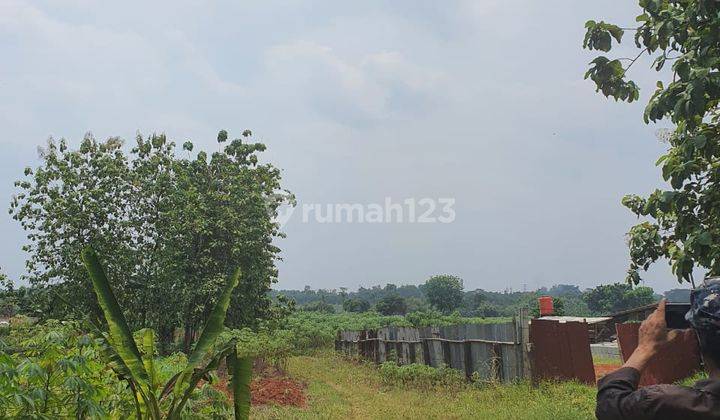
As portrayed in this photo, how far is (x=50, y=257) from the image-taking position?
20641 mm

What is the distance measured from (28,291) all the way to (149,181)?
19.8ft

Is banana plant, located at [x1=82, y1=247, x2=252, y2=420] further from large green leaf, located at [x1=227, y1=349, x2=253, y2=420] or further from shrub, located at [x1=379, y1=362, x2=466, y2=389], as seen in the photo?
shrub, located at [x1=379, y1=362, x2=466, y2=389]

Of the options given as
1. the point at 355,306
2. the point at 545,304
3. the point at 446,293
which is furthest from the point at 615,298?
the point at 545,304

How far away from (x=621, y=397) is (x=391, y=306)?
219 ft

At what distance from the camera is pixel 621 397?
1.86 metres

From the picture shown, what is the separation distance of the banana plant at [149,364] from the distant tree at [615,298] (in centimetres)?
6537

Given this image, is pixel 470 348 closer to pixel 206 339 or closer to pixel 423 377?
pixel 423 377

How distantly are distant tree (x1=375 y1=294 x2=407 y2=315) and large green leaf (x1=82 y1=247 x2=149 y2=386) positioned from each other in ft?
205

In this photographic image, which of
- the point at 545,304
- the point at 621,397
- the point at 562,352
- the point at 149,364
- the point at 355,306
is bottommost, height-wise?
the point at 562,352

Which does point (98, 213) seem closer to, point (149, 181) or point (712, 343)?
point (149, 181)

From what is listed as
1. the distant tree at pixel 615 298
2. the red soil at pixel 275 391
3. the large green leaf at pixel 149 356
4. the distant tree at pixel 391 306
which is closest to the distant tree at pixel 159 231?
the red soil at pixel 275 391

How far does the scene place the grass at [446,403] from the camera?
9.74 m

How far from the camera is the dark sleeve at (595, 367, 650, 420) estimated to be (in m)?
1.80

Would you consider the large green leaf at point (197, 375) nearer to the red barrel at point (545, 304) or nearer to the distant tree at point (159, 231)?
the distant tree at point (159, 231)
